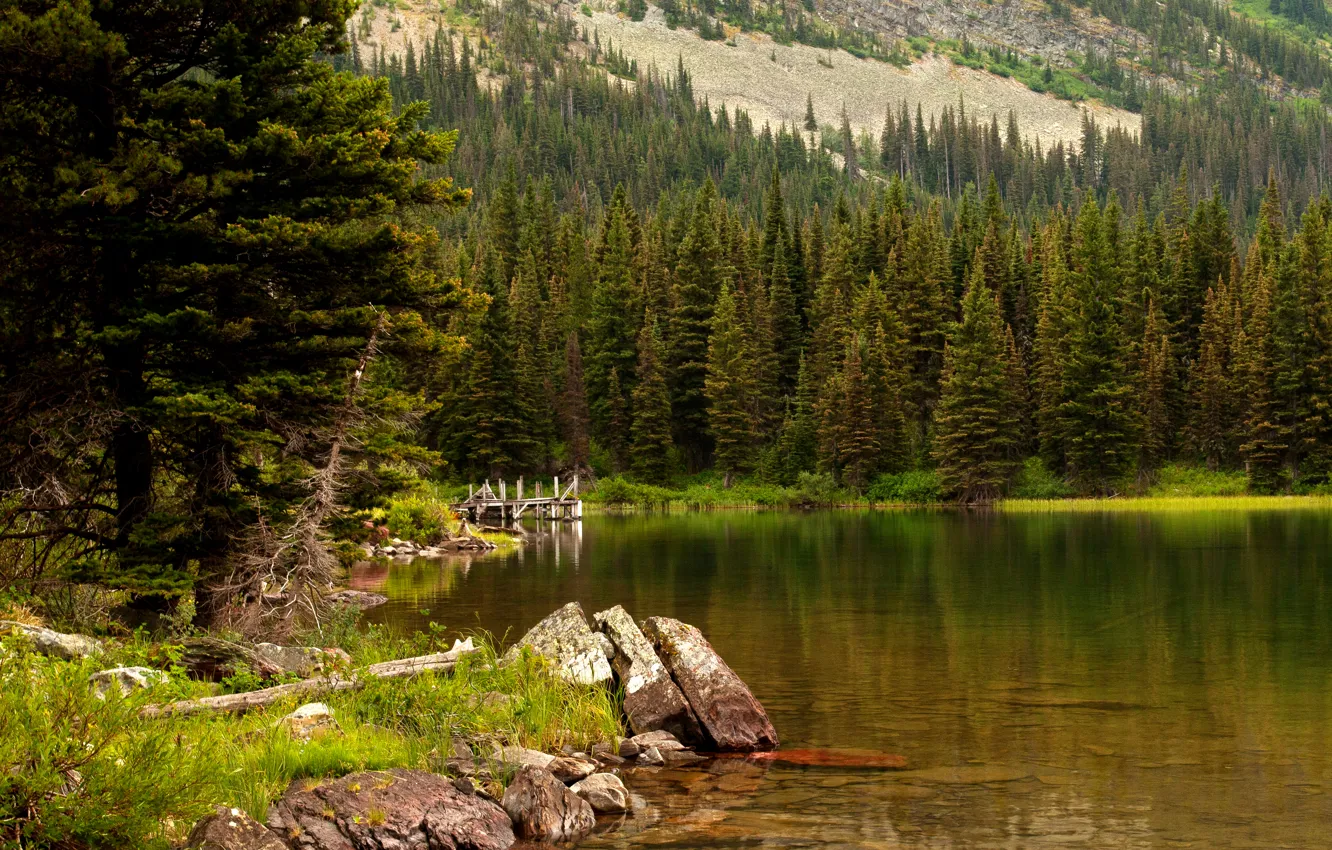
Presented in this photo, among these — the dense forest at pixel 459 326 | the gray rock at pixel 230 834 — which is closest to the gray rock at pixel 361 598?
the dense forest at pixel 459 326

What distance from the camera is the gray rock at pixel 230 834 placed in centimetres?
953

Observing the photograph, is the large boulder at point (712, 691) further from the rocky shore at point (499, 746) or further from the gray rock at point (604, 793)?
the gray rock at point (604, 793)

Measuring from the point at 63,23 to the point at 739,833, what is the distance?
1463 cm

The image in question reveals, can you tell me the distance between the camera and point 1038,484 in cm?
8619

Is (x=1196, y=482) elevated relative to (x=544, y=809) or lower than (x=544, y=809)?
lower

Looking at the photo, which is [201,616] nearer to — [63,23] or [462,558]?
[63,23]

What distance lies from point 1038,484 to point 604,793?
7825 centimetres

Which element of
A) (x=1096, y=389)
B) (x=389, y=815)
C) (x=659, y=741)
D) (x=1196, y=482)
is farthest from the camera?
(x=1096, y=389)

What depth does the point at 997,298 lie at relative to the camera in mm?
94375

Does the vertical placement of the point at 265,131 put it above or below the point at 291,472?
above

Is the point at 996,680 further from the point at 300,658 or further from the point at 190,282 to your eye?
the point at 190,282

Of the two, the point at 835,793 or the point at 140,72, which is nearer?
the point at 835,793

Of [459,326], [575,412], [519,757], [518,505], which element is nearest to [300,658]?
[519,757]

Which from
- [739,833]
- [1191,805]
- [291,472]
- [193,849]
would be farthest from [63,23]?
[1191,805]
